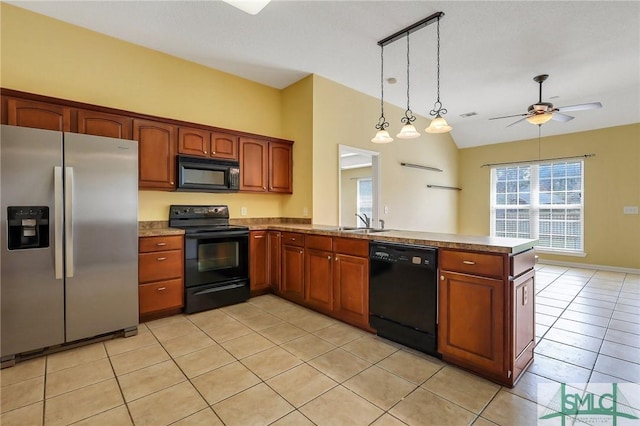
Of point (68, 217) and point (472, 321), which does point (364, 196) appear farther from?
point (68, 217)

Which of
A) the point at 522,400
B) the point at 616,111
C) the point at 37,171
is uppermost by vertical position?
the point at 616,111

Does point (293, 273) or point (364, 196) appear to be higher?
point (364, 196)

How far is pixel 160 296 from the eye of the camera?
3092 millimetres

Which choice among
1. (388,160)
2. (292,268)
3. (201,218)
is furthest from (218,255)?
(388,160)

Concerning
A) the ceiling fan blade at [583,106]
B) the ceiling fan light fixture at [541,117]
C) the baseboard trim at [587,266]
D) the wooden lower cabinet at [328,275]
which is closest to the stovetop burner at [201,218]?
the wooden lower cabinet at [328,275]

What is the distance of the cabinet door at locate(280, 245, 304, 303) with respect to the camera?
3.53m

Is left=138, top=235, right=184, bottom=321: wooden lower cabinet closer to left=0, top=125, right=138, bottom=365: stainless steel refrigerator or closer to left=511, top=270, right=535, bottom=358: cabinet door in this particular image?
left=0, top=125, right=138, bottom=365: stainless steel refrigerator

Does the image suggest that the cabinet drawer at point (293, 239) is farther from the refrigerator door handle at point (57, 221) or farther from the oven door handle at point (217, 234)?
the refrigerator door handle at point (57, 221)

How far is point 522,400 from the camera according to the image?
1838 mm

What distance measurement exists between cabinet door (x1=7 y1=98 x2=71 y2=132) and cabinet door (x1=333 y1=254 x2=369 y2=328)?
9.72ft

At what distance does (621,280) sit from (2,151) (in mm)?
7825

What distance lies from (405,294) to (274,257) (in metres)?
1.96

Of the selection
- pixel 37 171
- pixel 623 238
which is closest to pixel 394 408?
pixel 37 171

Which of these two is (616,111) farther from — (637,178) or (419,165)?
(419,165)
